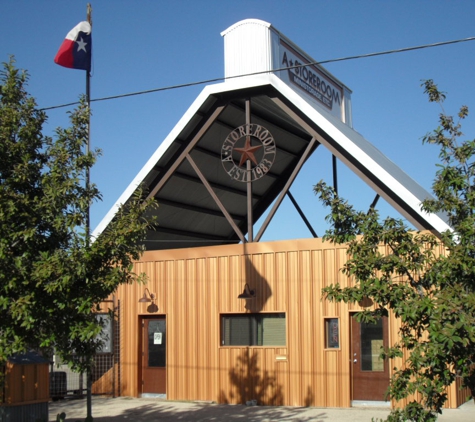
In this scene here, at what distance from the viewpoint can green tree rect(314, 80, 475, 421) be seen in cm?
801

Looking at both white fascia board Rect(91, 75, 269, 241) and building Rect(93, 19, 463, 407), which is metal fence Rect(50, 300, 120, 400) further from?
white fascia board Rect(91, 75, 269, 241)

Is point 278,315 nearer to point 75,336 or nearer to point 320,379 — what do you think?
point 320,379

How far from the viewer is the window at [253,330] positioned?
16.5 m

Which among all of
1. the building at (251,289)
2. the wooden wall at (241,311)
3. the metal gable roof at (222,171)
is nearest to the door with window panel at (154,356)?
the building at (251,289)

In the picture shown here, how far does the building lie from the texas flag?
3679 mm

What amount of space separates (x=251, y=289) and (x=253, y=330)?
1.00 metres

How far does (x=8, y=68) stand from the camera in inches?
440

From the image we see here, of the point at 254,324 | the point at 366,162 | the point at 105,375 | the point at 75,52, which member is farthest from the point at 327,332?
the point at 75,52

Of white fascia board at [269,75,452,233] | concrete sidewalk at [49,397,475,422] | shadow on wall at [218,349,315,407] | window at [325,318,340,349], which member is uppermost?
white fascia board at [269,75,452,233]

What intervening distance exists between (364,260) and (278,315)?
779 cm

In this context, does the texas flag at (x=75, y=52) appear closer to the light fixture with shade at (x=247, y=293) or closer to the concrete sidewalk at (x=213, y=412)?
the light fixture with shade at (x=247, y=293)

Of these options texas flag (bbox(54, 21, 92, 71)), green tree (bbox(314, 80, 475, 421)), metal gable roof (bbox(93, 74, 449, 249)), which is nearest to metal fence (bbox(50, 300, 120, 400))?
metal gable roof (bbox(93, 74, 449, 249))

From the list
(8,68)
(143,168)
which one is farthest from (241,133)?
(8,68)

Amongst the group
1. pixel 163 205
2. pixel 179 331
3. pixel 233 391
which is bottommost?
pixel 233 391
